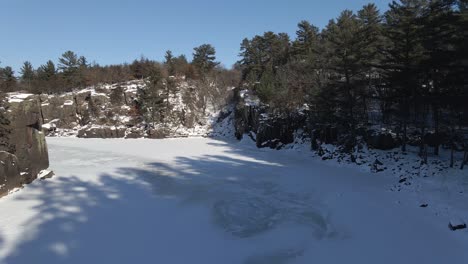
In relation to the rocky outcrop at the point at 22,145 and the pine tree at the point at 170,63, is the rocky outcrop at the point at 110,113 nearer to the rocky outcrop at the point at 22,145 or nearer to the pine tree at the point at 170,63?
the pine tree at the point at 170,63

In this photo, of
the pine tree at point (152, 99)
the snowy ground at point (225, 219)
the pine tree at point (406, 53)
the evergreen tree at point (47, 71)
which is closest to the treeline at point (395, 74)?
the pine tree at point (406, 53)

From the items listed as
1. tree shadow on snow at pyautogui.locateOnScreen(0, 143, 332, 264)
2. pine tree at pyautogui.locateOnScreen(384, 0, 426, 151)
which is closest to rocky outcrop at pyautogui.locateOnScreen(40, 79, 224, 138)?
tree shadow on snow at pyautogui.locateOnScreen(0, 143, 332, 264)

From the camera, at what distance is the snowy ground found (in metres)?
8.02

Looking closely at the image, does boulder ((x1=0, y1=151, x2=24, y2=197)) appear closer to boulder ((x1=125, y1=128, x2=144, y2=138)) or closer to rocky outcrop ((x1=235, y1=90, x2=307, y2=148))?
rocky outcrop ((x1=235, y1=90, x2=307, y2=148))

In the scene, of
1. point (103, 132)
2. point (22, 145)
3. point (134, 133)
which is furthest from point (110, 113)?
point (22, 145)

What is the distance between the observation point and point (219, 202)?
12289mm

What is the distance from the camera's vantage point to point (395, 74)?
656 inches

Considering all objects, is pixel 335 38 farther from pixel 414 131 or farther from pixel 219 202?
pixel 219 202

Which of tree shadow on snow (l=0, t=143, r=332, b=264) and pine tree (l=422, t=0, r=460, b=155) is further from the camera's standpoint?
pine tree (l=422, t=0, r=460, b=155)

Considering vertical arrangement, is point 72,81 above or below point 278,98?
above

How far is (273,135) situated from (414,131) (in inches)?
435

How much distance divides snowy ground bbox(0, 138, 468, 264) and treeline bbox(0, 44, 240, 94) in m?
32.1

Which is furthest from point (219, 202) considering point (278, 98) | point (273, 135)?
point (278, 98)

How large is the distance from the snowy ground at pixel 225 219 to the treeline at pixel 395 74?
4.55m
